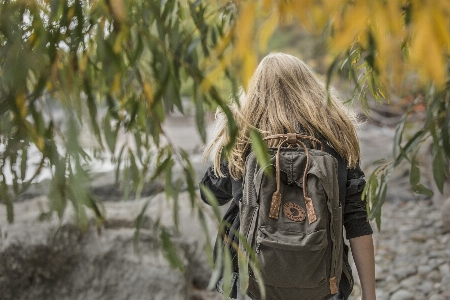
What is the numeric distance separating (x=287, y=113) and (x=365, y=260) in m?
0.46

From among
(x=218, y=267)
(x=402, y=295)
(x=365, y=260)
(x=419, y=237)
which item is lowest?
(x=402, y=295)

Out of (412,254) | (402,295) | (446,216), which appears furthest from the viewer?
(446,216)

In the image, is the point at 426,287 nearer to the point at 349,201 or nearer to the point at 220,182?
the point at 349,201

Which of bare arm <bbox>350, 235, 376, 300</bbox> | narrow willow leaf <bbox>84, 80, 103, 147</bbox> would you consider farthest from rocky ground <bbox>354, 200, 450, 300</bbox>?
narrow willow leaf <bbox>84, 80, 103, 147</bbox>

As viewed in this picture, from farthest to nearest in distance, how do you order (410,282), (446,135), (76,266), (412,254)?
(412,254), (410,282), (76,266), (446,135)

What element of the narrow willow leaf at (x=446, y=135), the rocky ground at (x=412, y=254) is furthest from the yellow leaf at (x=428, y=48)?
the rocky ground at (x=412, y=254)

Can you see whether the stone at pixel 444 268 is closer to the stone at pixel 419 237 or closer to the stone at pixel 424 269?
the stone at pixel 424 269

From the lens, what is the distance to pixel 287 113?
136 cm

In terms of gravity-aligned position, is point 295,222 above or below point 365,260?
above

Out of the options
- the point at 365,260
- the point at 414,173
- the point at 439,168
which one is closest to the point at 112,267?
the point at 365,260

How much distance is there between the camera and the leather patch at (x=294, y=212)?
1249 mm

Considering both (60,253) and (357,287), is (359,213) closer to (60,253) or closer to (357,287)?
(60,253)

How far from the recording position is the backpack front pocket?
1.22 meters

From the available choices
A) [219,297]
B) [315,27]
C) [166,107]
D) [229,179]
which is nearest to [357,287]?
[219,297]
